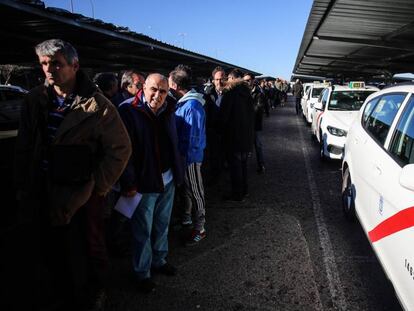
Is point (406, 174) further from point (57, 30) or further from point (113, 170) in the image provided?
Answer: point (57, 30)

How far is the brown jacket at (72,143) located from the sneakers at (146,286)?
1.02 m

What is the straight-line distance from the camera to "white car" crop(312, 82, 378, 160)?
7.42 meters

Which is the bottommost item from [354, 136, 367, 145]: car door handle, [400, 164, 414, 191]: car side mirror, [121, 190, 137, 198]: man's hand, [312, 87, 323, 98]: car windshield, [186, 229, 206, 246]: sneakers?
[186, 229, 206, 246]: sneakers

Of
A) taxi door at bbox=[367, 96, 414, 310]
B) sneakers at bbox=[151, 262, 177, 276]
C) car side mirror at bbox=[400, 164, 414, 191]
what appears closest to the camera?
car side mirror at bbox=[400, 164, 414, 191]

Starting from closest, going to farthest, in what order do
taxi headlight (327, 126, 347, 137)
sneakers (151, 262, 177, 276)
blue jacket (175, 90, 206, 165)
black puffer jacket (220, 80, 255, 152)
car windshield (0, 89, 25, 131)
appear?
sneakers (151, 262, 177, 276)
blue jacket (175, 90, 206, 165)
black puffer jacket (220, 80, 255, 152)
taxi headlight (327, 126, 347, 137)
car windshield (0, 89, 25, 131)

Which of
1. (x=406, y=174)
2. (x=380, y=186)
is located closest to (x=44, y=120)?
(x=406, y=174)

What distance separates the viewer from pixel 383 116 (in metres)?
3.71

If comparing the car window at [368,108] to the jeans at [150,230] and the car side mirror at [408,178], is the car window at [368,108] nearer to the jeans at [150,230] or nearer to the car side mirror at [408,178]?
the car side mirror at [408,178]

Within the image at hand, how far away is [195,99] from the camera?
375 centimetres

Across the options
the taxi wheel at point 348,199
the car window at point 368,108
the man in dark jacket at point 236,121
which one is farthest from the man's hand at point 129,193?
the car window at point 368,108

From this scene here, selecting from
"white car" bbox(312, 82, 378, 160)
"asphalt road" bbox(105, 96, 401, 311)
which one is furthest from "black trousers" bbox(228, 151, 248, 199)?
"white car" bbox(312, 82, 378, 160)

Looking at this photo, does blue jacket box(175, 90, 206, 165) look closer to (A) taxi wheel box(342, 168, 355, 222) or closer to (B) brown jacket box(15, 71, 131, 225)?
(B) brown jacket box(15, 71, 131, 225)

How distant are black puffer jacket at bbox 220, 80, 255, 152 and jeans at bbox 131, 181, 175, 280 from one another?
2.13 metres

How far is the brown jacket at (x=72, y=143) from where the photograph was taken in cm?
245
